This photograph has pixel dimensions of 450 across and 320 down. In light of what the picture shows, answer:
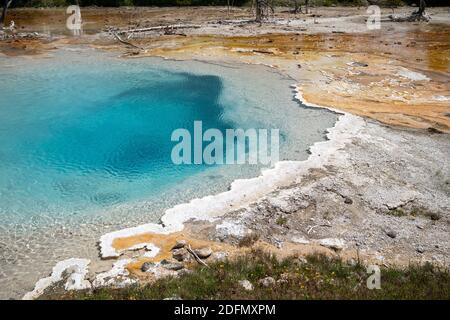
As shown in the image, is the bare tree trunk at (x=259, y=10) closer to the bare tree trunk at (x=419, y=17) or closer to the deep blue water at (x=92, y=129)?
the bare tree trunk at (x=419, y=17)

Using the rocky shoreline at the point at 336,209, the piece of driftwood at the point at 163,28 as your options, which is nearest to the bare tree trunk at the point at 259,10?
the piece of driftwood at the point at 163,28

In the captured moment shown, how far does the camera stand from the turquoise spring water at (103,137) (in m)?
12.6

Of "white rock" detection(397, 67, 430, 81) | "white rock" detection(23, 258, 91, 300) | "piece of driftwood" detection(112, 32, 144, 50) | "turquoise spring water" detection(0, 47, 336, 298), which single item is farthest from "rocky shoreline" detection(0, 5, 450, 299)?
"piece of driftwood" detection(112, 32, 144, 50)

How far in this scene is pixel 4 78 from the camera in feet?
88.6

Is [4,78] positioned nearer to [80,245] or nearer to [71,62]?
[71,62]

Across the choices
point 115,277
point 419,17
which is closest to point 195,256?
point 115,277

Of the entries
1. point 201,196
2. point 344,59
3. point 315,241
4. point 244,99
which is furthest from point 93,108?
point 344,59

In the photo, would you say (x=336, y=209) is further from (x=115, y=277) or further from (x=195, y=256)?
(x=115, y=277)

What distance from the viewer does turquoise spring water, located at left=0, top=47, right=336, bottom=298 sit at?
12594mm

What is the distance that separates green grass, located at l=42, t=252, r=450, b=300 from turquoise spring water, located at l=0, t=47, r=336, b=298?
2.90 meters

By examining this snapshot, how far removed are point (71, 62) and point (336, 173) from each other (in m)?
22.2

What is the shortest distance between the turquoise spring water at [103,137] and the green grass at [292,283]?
9.51 feet

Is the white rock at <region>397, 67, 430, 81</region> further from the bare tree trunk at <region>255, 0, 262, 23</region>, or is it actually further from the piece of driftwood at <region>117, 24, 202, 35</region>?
the piece of driftwood at <region>117, 24, 202, 35</region>

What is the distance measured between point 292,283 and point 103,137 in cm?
1323
